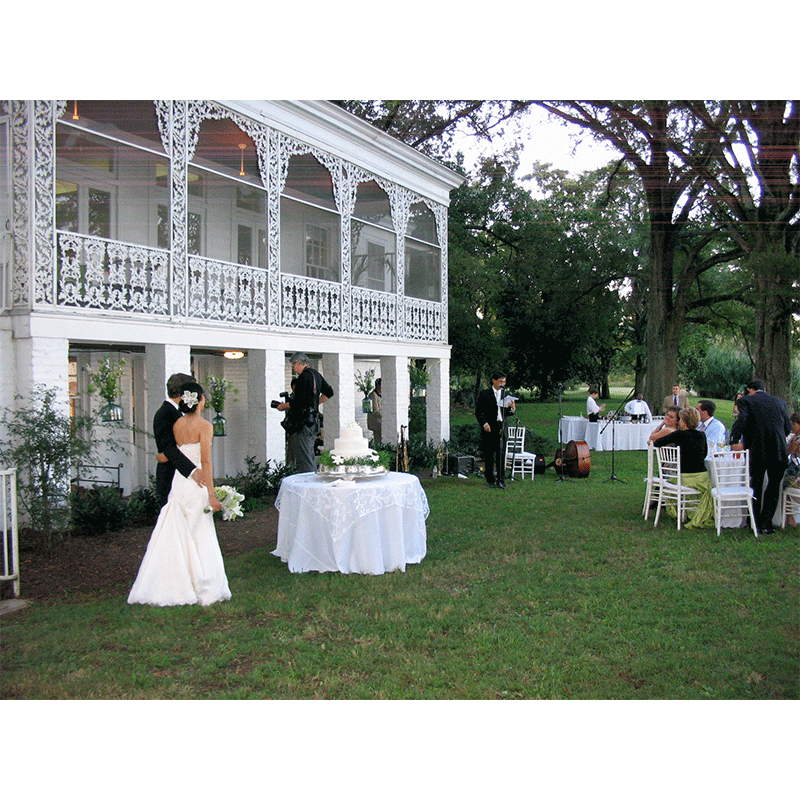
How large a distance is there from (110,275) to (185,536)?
460cm

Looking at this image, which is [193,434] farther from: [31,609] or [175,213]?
[175,213]

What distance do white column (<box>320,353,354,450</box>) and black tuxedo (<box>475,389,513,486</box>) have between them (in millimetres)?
2656

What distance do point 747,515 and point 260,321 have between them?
7784 mm

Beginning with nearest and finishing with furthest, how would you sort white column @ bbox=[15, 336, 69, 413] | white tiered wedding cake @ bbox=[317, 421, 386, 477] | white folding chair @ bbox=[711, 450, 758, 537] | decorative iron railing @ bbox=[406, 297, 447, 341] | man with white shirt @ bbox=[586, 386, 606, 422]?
1. white tiered wedding cake @ bbox=[317, 421, 386, 477]
2. white column @ bbox=[15, 336, 69, 413]
3. white folding chair @ bbox=[711, 450, 758, 537]
4. decorative iron railing @ bbox=[406, 297, 447, 341]
5. man with white shirt @ bbox=[586, 386, 606, 422]

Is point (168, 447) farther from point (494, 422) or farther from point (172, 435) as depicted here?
point (494, 422)

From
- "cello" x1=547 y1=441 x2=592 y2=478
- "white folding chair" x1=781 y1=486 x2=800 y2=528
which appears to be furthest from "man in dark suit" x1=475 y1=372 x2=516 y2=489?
"white folding chair" x1=781 y1=486 x2=800 y2=528

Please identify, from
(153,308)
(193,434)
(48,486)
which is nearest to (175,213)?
(153,308)

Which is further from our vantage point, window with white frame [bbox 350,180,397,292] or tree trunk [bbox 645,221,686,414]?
tree trunk [bbox 645,221,686,414]

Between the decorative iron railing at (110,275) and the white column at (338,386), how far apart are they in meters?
4.33

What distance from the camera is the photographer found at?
9.88 metres

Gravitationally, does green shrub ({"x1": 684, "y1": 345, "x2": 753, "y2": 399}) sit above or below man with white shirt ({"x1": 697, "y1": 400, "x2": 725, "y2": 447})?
above

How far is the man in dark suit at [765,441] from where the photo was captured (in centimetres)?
862

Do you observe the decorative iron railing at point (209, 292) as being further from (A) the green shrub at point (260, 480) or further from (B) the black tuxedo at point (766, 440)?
(B) the black tuxedo at point (766, 440)
